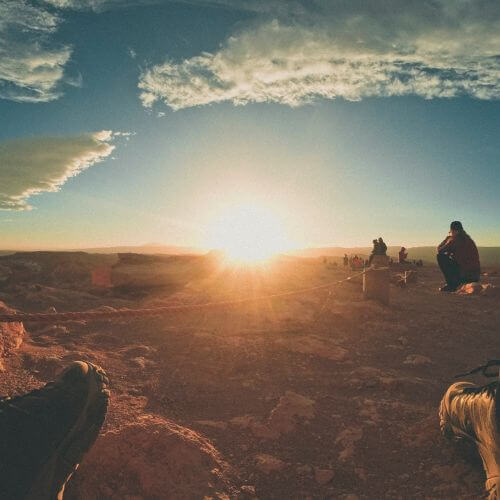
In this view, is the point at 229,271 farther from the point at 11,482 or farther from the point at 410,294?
the point at 11,482

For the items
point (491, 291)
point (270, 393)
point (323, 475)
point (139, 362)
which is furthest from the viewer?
point (491, 291)

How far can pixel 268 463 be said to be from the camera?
272 centimetres

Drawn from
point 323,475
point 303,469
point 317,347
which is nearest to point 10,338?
point 303,469

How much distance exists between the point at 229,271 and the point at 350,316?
Answer: 7.02 meters

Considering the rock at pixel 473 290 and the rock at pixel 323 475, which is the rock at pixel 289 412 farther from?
the rock at pixel 473 290

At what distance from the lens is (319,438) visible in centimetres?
310

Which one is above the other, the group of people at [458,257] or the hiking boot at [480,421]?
the group of people at [458,257]

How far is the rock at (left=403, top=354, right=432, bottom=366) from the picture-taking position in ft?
16.4

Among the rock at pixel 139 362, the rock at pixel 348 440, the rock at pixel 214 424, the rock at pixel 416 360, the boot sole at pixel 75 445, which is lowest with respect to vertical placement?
the rock at pixel 348 440

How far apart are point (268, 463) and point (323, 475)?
396mm

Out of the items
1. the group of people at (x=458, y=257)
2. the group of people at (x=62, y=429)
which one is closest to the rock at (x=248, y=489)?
the group of people at (x=62, y=429)

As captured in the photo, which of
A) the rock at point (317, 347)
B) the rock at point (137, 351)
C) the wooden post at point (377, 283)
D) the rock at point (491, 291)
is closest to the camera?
the rock at point (137, 351)

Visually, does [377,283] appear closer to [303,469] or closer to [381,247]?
[381,247]

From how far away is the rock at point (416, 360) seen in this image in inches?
196
